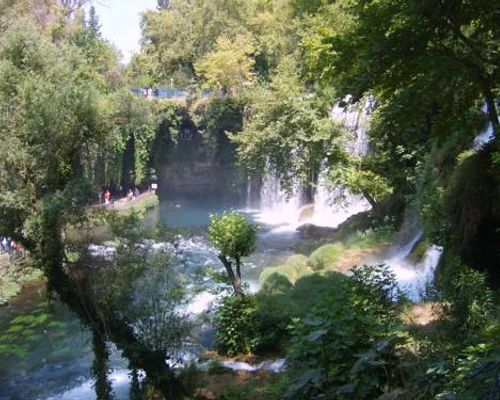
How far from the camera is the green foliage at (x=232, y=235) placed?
11516 mm

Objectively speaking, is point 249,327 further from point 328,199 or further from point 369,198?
point 328,199

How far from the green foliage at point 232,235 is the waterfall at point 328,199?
660 centimetres

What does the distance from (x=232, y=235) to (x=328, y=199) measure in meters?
13.5

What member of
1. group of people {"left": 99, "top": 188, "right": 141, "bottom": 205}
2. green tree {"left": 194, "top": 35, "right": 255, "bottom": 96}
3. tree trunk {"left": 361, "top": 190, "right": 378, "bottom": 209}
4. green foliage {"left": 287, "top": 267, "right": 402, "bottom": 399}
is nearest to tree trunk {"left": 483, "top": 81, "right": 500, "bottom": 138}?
green foliage {"left": 287, "top": 267, "right": 402, "bottom": 399}

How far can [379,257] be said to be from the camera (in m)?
16.6

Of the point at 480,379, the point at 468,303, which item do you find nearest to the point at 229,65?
the point at 468,303

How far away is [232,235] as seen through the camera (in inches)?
453

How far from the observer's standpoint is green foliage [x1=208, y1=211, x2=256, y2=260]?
11516 mm

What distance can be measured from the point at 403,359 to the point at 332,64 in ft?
14.4

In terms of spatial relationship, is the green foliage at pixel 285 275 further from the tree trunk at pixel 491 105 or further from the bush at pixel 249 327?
the tree trunk at pixel 491 105

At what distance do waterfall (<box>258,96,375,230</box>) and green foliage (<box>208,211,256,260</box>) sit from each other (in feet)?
21.7

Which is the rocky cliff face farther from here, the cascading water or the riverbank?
the cascading water

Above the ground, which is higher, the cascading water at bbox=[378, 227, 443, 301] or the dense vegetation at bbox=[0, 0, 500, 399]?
the dense vegetation at bbox=[0, 0, 500, 399]

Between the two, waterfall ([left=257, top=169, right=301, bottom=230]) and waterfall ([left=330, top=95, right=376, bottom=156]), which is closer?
waterfall ([left=330, top=95, right=376, bottom=156])
